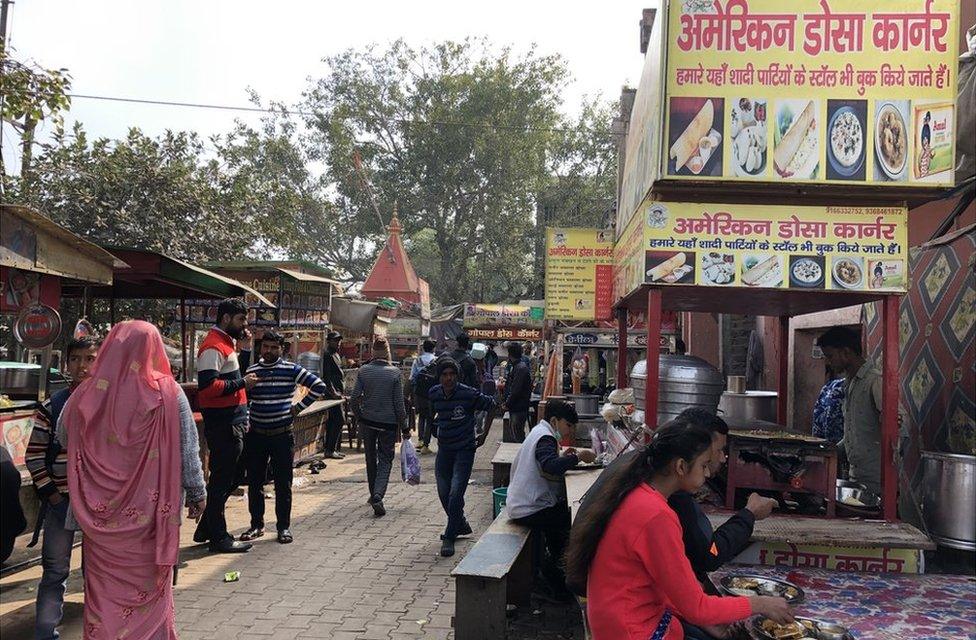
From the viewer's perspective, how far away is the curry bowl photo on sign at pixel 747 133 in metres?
4.46

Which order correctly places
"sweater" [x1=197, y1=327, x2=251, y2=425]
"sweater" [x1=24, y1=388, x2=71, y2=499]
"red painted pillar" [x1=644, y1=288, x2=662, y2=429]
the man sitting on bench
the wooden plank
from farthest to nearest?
1. "sweater" [x1=197, y1=327, x2=251, y2=425]
2. the man sitting on bench
3. "red painted pillar" [x1=644, y1=288, x2=662, y2=429]
4. "sweater" [x1=24, y1=388, x2=71, y2=499]
5. the wooden plank

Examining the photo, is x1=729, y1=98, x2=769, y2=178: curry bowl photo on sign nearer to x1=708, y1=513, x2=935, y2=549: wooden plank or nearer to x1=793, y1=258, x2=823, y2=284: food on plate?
x1=793, y1=258, x2=823, y2=284: food on plate

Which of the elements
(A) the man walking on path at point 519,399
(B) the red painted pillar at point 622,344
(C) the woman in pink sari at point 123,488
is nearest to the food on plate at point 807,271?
(B) the red painted pillar at point 622,344

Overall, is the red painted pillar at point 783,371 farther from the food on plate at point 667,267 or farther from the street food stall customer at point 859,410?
the food on plate at point 667,267

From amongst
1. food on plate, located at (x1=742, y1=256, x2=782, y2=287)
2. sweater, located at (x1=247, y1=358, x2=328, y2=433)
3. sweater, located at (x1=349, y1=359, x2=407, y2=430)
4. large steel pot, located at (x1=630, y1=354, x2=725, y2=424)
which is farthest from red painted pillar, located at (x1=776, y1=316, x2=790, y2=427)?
sweater, located at (x1=247, y1=358, x2=328, y2=433)

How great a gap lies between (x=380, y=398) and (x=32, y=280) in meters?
3.55

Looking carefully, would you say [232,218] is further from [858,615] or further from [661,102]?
[858,615]

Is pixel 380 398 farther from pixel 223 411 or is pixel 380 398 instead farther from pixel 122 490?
pixel 122 490

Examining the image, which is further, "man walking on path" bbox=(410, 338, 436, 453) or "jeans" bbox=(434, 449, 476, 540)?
"man walking on path" bbox=(410, 338, 436, 453)

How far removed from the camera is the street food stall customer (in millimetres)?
5594

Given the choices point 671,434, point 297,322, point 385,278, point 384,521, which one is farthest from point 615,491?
point 385,278

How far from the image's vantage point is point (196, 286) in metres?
8.68

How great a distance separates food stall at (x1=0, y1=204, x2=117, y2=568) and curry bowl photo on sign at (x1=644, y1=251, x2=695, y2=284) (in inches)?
187

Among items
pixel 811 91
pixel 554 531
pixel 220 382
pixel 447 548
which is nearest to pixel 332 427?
pixel 447 548
